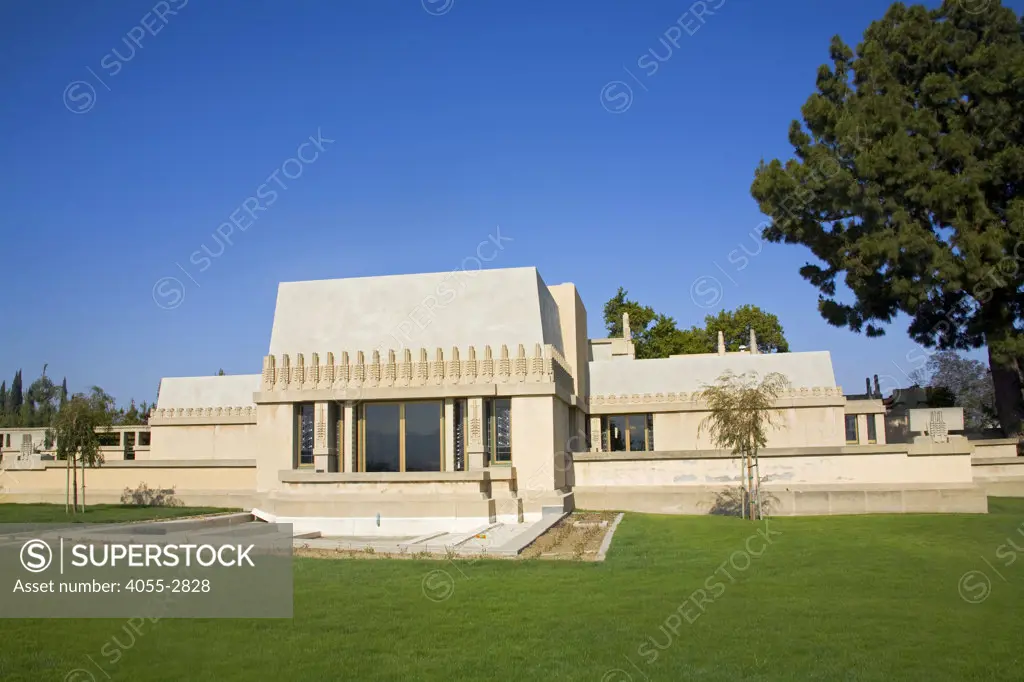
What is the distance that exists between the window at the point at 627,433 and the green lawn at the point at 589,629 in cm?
1923

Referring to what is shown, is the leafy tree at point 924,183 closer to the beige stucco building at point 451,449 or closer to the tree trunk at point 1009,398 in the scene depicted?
the tree trunk at point 1009,398

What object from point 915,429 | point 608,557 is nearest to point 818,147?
point 915,429

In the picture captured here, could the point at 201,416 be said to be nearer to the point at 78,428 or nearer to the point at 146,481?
the point at 146,481

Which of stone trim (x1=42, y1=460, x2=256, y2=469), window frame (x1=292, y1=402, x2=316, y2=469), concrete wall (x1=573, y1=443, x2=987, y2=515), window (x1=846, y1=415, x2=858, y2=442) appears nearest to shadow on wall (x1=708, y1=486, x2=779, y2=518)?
concrete wall (x1=573, y1=443, x2=987, y2=515)

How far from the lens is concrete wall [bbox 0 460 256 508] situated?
2908cm

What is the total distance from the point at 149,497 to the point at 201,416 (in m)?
7.65

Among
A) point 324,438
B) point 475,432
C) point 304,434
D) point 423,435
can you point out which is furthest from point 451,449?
point 304,434

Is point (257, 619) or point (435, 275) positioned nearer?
point (257, 619)

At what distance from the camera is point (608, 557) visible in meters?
15.3

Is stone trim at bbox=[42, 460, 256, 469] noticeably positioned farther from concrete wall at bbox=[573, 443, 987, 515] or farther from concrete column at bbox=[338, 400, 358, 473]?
concrete wall at bbox=[573, 443, 987, 515]

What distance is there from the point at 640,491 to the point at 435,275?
9.91m

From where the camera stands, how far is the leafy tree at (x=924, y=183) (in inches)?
1146

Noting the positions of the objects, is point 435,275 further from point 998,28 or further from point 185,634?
point 998,28

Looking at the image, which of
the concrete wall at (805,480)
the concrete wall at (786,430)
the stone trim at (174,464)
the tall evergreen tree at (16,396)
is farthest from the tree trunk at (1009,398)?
the tall evergreen tree at (16,396)
